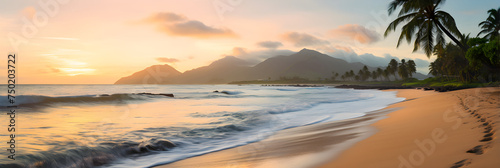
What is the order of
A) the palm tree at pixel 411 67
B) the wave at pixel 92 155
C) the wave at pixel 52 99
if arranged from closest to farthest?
the wave at pixel 92 155 → the wave at pixel 52 99 → the palm tree at pixel 411 67

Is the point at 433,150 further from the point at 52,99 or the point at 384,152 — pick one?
the point at 52,99

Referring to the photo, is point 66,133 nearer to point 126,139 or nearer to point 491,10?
point 126,139

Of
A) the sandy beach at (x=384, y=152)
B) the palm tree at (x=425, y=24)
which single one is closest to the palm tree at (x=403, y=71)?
the palm tree at (x=425, y=24)

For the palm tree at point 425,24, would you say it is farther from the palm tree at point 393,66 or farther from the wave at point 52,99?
the palm tree at point 393,66

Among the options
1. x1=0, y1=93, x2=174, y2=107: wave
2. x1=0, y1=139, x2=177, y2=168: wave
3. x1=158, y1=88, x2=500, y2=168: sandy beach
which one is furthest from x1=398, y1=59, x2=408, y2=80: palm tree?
x1=0, y1=139, x2=177, y2=168: wave

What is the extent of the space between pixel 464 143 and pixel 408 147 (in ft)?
2.53

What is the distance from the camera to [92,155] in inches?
246

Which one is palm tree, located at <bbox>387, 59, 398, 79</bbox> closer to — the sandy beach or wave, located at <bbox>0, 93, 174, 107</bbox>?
wave, located at <bbox>0, 93, 174, 107</bbox>

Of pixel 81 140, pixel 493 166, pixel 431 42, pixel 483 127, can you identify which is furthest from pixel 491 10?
pixel 81 140

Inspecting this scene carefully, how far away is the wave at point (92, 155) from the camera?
5.65 meters

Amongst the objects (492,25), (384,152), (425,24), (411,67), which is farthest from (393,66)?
(384,152)

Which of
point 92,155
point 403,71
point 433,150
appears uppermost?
point 403,71

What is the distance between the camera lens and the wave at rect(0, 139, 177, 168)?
5.65 m

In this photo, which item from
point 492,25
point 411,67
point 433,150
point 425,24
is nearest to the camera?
point 433,150
